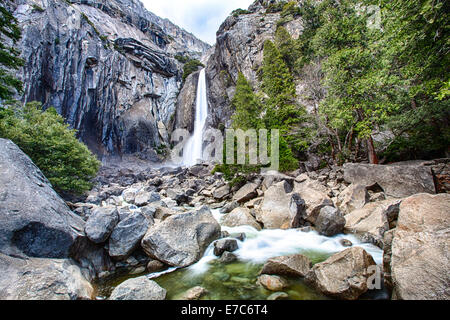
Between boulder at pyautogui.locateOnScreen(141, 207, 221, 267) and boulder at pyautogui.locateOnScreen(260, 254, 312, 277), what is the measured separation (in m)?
2.14

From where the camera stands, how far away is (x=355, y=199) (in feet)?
27.0

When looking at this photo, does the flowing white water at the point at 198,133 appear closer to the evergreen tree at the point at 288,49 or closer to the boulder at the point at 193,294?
the evergreen tree at the point at 288,49

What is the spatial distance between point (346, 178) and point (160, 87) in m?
45.6

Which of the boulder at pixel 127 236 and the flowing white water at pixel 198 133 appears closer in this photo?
the boulder at pixel 127 236

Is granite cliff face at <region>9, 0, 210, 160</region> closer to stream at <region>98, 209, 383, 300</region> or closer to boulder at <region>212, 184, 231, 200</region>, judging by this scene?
boulder at <region>212, 184, 231, 200</region>

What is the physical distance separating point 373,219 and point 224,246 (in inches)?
204

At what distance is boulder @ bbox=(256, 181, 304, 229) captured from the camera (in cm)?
761

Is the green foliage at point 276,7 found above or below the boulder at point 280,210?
above

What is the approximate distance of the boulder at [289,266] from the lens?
4336 millimetres

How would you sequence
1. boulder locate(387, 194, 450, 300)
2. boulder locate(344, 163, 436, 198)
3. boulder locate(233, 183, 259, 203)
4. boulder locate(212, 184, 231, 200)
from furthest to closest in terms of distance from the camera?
boulder locate(212, 184, 231, 200)
boulder locate(233, 183, 259, 203)
boulder locate(344, 163, 436, 198)
boulder locate(387, 194, 450, 300)

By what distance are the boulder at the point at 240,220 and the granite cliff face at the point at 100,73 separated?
1269 inches

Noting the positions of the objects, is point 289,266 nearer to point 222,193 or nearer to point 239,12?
point 222,193

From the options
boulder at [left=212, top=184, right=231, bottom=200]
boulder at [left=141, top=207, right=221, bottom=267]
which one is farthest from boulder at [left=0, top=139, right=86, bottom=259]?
boulder at [left=212, top=184, right=231, bottom=200]

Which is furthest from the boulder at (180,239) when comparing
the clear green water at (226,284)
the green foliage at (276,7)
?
the green foliage at (276,7)
